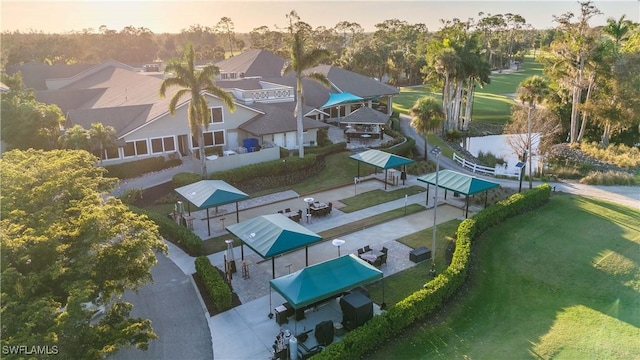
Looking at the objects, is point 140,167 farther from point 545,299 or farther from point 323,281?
point 545,299

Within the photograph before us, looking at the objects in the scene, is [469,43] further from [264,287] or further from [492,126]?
[264,287]

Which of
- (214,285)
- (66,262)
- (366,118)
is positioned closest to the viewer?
(66,262)

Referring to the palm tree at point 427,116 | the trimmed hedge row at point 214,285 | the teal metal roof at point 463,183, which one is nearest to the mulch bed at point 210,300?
the trimmed hedge row at point 214,285

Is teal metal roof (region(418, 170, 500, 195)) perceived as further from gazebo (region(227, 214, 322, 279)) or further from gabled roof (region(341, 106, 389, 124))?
gabled roof (region(341, 106, 389, 124))

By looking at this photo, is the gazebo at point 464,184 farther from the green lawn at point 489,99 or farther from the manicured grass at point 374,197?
the green lawn at point 489,99

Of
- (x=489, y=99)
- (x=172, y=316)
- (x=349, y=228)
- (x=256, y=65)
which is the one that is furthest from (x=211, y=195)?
(x=489, y=99)

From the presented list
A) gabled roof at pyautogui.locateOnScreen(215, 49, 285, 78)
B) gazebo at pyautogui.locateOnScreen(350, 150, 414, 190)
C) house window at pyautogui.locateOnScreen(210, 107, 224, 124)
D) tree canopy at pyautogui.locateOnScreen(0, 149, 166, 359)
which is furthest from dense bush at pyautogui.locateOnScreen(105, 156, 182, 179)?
gabled roof at pyautogui.locateOnScreen(215, 49, 285, 78)
